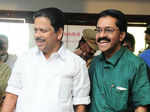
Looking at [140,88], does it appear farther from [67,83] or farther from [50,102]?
[50,102]

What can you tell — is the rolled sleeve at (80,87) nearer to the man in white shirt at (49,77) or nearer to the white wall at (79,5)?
the man in white shirt at (49,77)

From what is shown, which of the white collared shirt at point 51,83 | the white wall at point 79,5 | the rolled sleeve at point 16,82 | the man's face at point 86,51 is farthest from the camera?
the white wall at point 79,5

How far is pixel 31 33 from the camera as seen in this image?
4254mm

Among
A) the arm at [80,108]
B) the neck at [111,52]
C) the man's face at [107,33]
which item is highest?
the man's face at [107,33]

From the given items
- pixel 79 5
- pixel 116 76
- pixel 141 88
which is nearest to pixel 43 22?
pixel 116 76

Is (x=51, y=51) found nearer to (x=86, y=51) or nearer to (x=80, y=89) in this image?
(x=80, y=89)

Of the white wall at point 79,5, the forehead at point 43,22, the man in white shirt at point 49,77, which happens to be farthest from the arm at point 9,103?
the white wall at point 79,5

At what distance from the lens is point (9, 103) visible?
1.54 m

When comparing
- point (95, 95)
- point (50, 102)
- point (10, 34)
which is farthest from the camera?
point (10, 34)

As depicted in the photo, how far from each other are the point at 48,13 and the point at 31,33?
2885 millimetres

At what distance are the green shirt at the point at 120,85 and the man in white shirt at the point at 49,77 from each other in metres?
0.10

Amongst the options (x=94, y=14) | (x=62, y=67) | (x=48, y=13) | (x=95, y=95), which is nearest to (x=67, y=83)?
(x=62, y=67)

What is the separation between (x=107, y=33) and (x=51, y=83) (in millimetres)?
465

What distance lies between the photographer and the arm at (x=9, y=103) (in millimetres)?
1530
